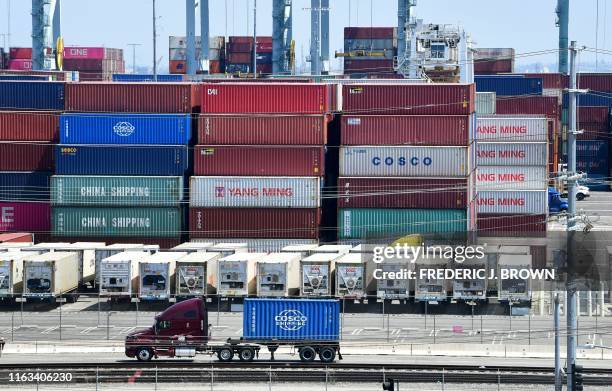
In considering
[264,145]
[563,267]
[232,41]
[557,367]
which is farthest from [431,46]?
[232,41]

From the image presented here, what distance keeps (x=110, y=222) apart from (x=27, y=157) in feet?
21.3

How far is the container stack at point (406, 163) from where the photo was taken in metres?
66.1

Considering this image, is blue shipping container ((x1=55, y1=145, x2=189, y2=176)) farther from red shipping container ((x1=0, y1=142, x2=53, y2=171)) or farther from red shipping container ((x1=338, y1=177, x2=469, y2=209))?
red shipping container ((x1=338, y1=177, x2=469, y2=209))

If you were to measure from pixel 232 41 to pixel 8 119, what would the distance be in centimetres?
10825

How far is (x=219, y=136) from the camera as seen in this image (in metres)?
68.6

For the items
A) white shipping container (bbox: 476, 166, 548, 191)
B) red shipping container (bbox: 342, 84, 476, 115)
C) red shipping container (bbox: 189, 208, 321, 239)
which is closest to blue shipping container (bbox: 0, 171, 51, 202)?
red shipping container (bbox: 189, 208, 321, 239)

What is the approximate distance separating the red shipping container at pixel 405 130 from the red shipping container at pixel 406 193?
2463mm

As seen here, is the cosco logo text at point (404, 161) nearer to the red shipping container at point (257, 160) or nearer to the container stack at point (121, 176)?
the red shipping container at point (257, 160)

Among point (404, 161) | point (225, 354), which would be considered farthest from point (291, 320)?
point (404, 161)

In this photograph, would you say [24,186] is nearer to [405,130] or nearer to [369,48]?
[405,130]

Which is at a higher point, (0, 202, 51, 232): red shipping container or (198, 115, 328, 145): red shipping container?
(198, 115, 328, 145): red shipping container

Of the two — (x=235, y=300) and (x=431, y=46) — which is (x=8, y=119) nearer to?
(x=235, y=300)

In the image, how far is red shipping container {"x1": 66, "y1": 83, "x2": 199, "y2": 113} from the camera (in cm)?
6969

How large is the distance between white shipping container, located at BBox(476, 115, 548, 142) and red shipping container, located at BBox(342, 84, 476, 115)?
12562 mm
